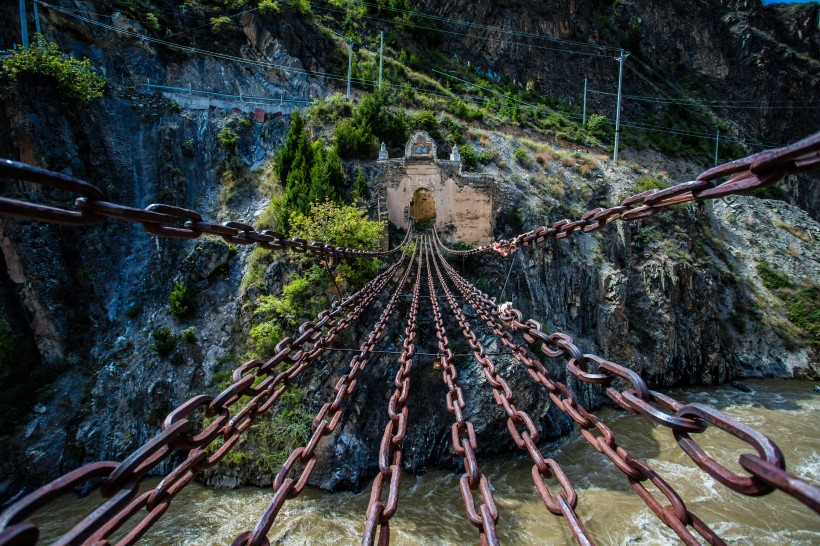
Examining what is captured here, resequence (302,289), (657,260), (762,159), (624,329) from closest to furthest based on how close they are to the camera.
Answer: (762,159) → (302,289) → (624,329) → (657,260)

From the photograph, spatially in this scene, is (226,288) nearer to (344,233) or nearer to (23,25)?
(344,233)

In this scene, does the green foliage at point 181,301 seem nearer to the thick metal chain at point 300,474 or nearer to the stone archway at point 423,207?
the stone archway at point 423,207

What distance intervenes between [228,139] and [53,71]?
607cm

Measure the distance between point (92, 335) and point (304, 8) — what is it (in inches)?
920

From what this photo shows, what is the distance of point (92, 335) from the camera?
40.8 ft

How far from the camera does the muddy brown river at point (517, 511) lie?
7.21 m

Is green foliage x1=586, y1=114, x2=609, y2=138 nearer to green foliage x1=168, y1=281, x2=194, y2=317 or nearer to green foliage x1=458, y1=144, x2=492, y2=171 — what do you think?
green foliage x1=458, y1=144, x2=492, y2=171

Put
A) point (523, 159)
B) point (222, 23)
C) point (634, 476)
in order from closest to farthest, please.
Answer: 1. point (634, 476)
2. point (523, 159)
3. point (222, 23)

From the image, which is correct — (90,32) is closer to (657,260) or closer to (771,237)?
(657,260)

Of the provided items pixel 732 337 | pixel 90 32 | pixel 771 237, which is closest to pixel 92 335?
pixel 90 32

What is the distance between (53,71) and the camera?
42.7 feet

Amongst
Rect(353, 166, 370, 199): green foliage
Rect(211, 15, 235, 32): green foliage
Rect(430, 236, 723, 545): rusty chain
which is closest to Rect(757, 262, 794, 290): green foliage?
Rect(353, 166, 370, 199): green foliage

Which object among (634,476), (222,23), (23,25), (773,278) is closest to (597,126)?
(773,278)

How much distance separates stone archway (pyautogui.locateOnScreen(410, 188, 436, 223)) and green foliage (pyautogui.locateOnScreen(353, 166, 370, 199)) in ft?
7.85
